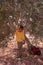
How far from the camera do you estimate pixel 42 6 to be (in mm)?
7207

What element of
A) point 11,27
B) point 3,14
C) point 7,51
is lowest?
point 7,51

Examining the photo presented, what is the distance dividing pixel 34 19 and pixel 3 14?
0.84 metres

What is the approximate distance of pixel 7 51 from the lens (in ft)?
30.9

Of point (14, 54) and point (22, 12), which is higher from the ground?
point (22, 12)

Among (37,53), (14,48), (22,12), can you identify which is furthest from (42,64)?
(22,12)

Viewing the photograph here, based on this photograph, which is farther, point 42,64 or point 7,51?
point 7,51

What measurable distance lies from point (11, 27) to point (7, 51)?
200 cm

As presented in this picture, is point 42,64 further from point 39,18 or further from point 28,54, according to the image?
point 39,18

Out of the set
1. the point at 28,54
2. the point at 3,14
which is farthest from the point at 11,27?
the point at 28,54

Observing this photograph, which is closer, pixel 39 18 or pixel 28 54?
pixel 39 18

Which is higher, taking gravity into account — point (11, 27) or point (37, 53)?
point (11, 27)

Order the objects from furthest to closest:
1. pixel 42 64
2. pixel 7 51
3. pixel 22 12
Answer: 1. pixel 7 51
2. pixel 42 64
3. pixel 22 12

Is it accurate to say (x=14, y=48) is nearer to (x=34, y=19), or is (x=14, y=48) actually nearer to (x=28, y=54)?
(x=28, y=54)


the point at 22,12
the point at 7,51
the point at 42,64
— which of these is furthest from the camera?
the point at 7,51
